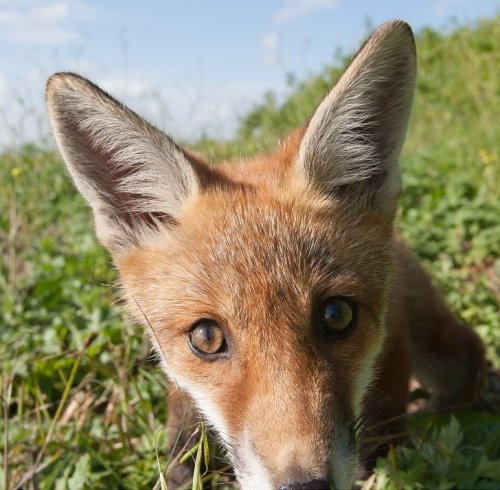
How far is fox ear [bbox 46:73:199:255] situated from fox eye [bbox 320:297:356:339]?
0.83m

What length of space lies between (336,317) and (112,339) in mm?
1940

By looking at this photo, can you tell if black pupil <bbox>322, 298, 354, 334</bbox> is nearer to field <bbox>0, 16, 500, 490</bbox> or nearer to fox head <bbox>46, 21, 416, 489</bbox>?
fox head <bbox>46, 21, 416, 489</bbox>

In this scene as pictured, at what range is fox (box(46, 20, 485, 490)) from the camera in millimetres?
2029

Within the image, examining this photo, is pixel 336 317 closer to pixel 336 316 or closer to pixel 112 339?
pixel 336 316

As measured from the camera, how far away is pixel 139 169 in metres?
2.68

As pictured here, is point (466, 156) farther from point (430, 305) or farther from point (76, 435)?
point (76, 435)

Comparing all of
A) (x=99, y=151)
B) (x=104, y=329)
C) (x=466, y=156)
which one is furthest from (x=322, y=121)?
(x=466, y=156)

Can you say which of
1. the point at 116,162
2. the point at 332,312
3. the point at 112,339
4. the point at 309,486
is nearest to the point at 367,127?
the point at 332,312

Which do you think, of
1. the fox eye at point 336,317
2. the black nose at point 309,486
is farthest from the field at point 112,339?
the fox eye at point 336,317

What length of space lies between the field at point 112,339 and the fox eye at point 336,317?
61 centimetres

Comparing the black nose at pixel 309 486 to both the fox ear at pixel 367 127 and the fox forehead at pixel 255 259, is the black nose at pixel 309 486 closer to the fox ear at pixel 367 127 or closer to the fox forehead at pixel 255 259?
the fox forehead at pixel 255 259

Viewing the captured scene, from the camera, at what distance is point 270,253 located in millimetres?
2316

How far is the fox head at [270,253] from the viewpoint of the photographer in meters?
2.02

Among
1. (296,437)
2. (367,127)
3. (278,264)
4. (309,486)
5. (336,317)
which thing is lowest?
(309,486)
